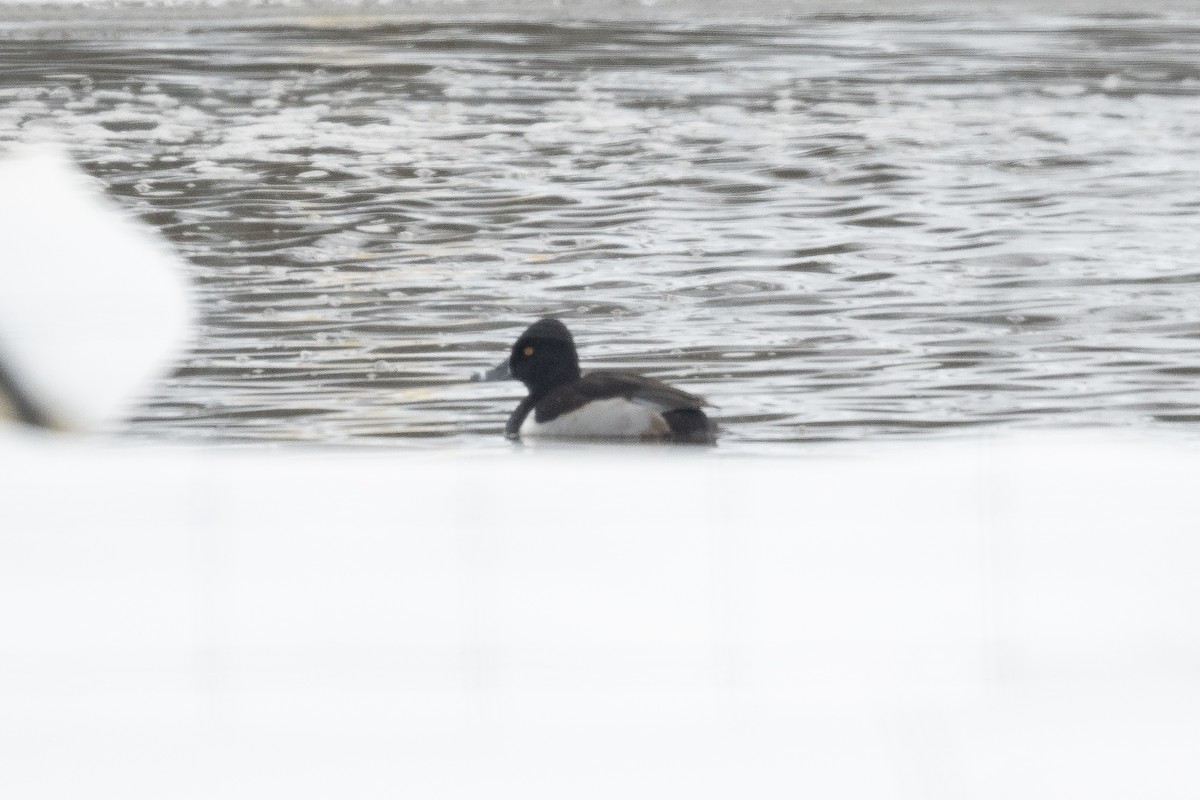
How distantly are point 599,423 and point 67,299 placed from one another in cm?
355

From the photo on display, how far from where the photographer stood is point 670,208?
10.5 meters

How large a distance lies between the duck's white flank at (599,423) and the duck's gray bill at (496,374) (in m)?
0.28

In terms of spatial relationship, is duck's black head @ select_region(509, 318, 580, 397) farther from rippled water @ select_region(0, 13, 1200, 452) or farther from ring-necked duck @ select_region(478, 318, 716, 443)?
rippled water @ select_region(0, 13, 1200, 452)

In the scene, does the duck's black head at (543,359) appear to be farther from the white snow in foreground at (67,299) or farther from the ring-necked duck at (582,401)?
the white snow in foreground at (67,299)

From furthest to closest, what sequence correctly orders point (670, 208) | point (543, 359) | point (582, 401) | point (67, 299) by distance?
point (670, 208) < point (543, 359) < point (582, 401) < point (67, 299)

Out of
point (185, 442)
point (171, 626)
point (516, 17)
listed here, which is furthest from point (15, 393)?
point (516, 17)

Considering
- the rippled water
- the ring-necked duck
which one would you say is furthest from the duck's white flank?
the rippled water

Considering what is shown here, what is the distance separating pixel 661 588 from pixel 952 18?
53.1 ft

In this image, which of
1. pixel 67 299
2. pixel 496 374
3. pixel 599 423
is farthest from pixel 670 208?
pixel 67 299

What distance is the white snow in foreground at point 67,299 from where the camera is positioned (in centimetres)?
288

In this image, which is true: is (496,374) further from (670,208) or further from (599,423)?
(670,208)

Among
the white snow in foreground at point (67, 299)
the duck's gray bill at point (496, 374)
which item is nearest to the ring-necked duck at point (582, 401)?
the duck's gray bill at point (496, 374)

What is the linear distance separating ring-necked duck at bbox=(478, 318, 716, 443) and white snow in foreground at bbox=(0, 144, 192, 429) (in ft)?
7.26

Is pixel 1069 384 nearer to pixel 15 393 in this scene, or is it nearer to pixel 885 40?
pixel 15 393
